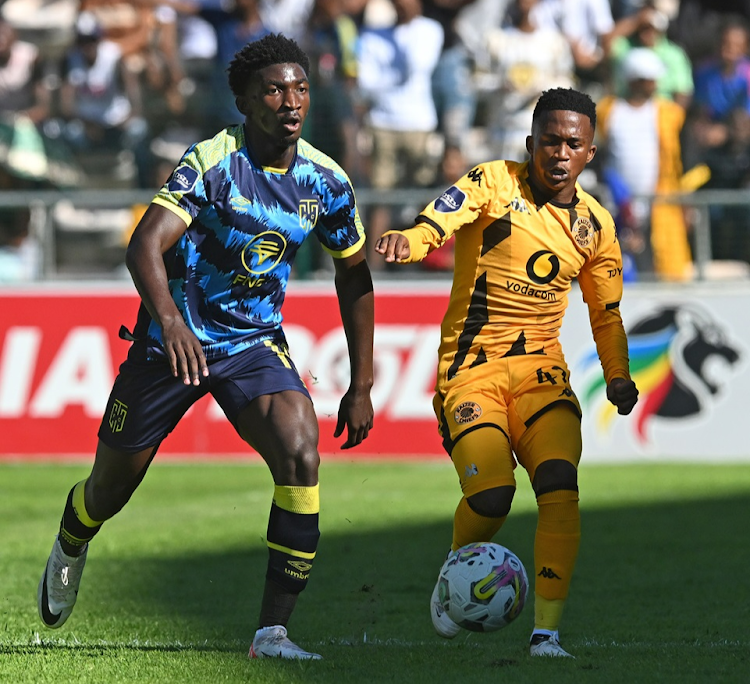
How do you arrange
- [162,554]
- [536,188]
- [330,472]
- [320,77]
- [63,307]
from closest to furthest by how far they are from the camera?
1. [536,188]
2. [162,554]
3. [330,472]
4. [63,307]
5. [320,77]

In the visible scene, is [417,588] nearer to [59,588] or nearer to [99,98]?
[59,588]

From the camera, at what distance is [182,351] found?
5.15m

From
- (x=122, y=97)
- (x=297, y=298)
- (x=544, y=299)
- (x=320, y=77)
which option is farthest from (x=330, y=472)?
(x=544, y=299)

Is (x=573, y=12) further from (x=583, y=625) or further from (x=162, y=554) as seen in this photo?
(x=583, y=625)

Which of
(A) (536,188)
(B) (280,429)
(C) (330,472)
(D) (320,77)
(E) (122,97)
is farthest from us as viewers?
(E) (122,97)

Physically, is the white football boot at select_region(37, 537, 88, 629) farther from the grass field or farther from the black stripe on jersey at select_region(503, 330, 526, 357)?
the black stripe on jersey at select_region(503, 330, 526, 357)

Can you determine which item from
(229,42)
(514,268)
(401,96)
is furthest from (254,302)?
(229,42)

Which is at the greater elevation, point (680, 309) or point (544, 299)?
point (544, 299)

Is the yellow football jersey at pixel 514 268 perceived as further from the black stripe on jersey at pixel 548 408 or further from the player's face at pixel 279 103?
the player's face at pixel 279 103

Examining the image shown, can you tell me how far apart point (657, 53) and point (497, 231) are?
28.9 ft

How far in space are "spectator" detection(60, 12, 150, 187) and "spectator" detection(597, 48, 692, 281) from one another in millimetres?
5227

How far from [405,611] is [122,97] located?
32.4 ft

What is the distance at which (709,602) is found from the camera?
690 cm

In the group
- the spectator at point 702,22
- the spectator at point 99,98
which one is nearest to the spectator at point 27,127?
the spectator at point 99,98
